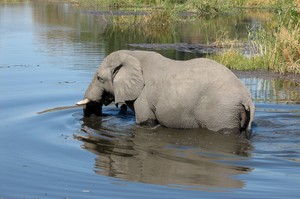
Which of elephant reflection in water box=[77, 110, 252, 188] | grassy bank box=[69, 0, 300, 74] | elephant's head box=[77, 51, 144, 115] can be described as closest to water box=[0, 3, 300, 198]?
elephant reflection in water box=[77, 110, 252, 188]

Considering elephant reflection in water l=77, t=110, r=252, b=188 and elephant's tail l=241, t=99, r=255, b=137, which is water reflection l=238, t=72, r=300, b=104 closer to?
elephant's tail l=241, t=99, r=255, b=137

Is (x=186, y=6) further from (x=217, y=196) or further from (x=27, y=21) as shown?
(x=217, y=196)

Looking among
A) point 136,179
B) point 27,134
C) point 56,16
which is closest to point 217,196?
point 136,179

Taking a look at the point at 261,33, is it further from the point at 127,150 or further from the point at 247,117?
the point at 127,150

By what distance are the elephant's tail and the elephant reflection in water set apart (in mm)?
184

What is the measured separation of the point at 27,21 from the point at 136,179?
1075 inches

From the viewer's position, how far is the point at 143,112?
36.3 feet

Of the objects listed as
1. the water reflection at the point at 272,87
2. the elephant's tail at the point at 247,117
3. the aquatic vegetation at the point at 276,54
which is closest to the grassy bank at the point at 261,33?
the aquatic vegetation at the point at 276,54

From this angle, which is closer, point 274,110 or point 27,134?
point 27,134

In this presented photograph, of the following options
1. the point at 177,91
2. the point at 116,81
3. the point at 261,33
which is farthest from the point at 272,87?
the point at 177,91

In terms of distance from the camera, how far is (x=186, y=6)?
125 ft

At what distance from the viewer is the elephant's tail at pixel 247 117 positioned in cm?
1023

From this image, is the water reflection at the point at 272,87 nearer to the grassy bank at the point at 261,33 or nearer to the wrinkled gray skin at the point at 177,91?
the grassy bank at the point at 261,33

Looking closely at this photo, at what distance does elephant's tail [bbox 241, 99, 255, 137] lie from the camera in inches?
403
